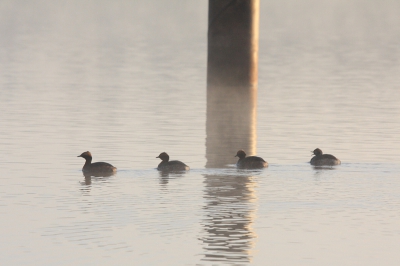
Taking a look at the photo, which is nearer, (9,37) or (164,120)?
(164,120)

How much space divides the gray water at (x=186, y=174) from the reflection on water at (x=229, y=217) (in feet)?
0.09

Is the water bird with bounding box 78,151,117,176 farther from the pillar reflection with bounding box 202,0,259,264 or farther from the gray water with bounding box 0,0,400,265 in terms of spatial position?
the pillar reflection with bounding box 202,0,259,264

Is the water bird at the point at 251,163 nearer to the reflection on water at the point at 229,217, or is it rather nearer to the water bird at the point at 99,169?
the reflection on water at the point at 229,217

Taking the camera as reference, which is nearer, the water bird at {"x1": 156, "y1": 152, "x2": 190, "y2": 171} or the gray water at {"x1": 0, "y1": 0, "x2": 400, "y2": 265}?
the gray water at {"x1": 0, "y1": 0, "x2": 400, "y2": 265}

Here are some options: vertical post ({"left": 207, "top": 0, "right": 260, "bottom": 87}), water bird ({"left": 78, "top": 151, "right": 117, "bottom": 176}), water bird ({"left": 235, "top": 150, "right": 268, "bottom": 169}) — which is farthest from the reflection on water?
vertical post ({"left": 207, "top": 0, "right": 260, "bottom": 87})

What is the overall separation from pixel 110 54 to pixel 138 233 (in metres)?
44.9

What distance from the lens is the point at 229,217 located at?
15953mm

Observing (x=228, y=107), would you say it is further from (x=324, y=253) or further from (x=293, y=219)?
(x=324, y=253)

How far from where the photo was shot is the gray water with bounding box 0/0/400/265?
14203 mm

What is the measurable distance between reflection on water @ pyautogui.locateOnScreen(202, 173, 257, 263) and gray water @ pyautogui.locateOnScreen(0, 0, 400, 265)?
0.03 m

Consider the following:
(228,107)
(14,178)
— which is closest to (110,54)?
(228,107)

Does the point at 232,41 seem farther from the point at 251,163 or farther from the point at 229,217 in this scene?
the point at 229,217

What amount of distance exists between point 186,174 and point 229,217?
4601 mm

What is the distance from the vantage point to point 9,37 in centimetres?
7675
